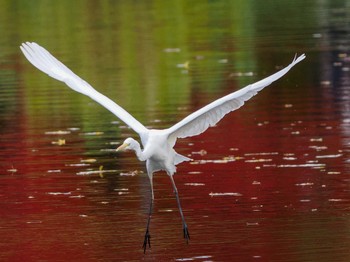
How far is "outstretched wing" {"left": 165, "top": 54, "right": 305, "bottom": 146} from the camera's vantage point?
11.4 meters

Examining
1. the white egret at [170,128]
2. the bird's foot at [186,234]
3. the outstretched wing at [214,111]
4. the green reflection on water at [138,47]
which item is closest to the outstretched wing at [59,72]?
the white egret at [170,128]

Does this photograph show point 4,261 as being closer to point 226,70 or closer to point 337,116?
point 337,116

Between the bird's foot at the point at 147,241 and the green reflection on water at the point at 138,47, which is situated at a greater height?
the green reflection on water at the point at 138,47

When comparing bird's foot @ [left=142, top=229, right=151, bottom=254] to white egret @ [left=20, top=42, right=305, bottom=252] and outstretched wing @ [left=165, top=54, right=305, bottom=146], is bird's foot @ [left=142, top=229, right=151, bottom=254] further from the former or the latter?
outstretched wing @ [left=165, top=54, right=305, bottom=146]

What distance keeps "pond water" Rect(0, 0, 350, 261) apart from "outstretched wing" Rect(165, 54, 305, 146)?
869 mm

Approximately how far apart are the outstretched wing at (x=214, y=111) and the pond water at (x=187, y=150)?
2.85 feet

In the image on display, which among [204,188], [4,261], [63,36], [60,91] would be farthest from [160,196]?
[63,36]

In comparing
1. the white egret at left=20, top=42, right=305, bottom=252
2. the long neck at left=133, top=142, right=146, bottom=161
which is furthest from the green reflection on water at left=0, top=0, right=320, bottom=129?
the long neck at left=133, top=142, right=146, bottom=161

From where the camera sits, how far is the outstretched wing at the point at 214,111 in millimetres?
11438

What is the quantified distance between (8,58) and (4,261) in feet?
60.0

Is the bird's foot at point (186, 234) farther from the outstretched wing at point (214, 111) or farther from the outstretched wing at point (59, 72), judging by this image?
the outstretched wing at point (59, 72)

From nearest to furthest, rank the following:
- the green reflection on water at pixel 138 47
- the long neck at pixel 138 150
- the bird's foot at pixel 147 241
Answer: the bird's foot at pixel 147 241, the long neck at pixel 138 150, the green reflection on water at pixel 138 47

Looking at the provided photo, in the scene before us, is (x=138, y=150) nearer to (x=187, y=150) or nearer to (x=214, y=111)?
(x=214, y=111)

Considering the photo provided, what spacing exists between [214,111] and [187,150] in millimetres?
4424
